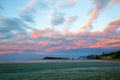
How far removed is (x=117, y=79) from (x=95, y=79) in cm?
477

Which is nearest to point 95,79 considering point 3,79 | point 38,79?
point 38,79

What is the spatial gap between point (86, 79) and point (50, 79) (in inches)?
323

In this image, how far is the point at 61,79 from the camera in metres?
46.1

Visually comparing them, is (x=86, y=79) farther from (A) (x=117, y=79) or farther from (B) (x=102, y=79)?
(A) (x=117, y=79)

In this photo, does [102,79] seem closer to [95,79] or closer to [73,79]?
[95,79]

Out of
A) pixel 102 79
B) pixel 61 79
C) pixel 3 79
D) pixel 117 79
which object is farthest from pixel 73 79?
pixel 3 79

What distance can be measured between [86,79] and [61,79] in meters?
5.66

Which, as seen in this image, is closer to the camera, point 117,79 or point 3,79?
point 117,79

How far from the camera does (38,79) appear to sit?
46.8 meters

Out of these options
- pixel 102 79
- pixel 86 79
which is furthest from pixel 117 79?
pixel 86 79

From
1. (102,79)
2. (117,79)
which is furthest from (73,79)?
(117,79)

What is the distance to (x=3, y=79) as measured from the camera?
47.8 metres

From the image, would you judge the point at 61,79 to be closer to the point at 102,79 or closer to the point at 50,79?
the point at 50,79

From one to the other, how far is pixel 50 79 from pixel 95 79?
33.5 ft
